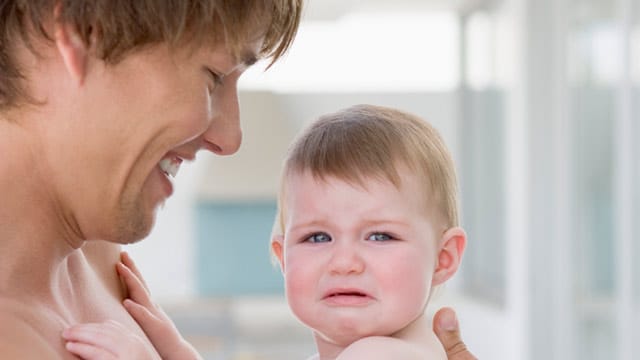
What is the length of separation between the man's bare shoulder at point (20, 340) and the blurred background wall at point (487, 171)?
1.27 feet

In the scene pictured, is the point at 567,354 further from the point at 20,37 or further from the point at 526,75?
the point at 20,37

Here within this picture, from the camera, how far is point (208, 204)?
11.2 metres

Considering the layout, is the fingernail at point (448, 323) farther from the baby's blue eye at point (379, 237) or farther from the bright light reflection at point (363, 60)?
the bright light reflection at point (363, 60)

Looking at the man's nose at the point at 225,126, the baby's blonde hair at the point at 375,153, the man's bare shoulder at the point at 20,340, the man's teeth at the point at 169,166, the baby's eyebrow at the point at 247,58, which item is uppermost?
the baby's eyebrow at the point at 247,58

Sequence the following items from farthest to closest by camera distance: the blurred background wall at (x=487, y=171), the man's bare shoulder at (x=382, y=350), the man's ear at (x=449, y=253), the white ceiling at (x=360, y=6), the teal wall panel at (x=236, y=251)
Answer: the teal wall panel at (x=236, y=251) → the white ceiling at (x=360, y=6) → the blurred background wall at (x=487, y=171) → the man's ear at (x=449, y=253) → the man's bare shoulder at (x=382, y=350)

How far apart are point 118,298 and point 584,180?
12.1 ft

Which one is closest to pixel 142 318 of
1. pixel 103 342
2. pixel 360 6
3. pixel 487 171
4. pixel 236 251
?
pixel 103 342

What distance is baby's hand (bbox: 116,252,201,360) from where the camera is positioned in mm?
1222

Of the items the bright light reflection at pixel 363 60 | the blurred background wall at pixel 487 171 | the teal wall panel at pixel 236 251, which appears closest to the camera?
the blurred background wall at pixel 487 171

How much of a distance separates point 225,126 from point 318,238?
0.68ft

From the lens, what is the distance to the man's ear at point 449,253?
4.26ft

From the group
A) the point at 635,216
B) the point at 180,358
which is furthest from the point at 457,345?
the point at 635,216

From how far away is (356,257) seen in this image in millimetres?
1217

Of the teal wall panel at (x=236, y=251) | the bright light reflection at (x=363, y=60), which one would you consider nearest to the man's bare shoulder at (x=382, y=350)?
the bright light reflection at (x=363, y=60)
